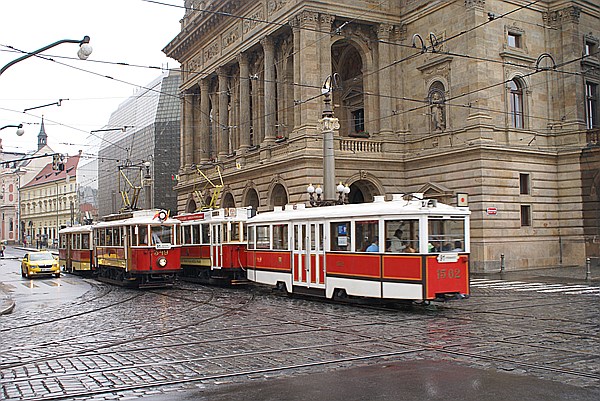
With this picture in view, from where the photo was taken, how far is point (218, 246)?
2708cm

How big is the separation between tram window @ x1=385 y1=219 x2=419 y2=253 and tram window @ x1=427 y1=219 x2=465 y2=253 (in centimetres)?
37

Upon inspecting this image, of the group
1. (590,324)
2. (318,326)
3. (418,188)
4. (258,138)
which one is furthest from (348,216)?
(258,138)

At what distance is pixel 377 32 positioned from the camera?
4066cm

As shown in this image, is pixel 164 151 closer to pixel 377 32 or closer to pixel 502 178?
pixel 377 32

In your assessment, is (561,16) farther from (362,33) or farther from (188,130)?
(188,130)

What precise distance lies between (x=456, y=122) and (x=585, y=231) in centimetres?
902

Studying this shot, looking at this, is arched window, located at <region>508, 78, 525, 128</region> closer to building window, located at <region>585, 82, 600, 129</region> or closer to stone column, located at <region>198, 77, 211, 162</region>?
building window, located at <region>585, 82, 600, 129</region>

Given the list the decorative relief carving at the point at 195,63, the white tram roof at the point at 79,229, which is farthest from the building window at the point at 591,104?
the decorative relief carving at the point at 195,63

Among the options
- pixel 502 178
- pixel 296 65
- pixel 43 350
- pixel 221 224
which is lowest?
pixel 43 350

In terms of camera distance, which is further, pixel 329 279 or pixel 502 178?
pixel 502 178

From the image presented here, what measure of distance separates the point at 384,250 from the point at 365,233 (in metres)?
0.84

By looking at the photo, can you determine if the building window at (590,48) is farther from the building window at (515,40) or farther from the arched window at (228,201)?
the arched window at (228,201)

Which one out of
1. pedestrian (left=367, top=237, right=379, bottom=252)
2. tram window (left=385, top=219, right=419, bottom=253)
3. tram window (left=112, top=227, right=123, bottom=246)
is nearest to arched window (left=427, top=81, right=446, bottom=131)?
tram window (left=112, top=227, right=123, bottom=246)

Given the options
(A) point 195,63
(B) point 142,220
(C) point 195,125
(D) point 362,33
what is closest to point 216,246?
(B) point 142,220
